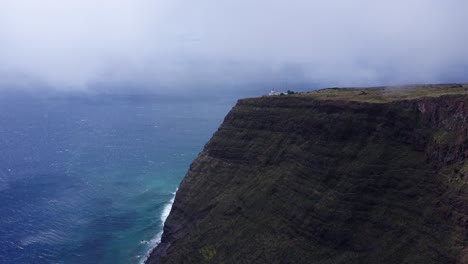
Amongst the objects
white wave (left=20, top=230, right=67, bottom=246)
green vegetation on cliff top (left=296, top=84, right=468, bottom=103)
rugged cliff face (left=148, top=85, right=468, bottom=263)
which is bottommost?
white wave (left=20, top=230, right=67, bottom=246)

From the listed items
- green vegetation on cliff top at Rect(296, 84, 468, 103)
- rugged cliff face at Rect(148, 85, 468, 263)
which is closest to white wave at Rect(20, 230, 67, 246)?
rugged cliff face at Rect(148, 85, 468, 263)

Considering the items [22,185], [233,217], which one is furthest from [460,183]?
[22,185]

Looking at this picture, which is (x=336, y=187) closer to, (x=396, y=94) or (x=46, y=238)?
(x=396, y=94)

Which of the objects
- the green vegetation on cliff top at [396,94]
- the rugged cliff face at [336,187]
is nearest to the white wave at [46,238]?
the rugged cliff face at [336,187]

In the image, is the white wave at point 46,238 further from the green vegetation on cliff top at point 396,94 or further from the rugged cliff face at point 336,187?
the green vegetation on cliff top at point 396,94

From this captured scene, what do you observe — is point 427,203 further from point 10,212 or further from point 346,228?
point 10,212

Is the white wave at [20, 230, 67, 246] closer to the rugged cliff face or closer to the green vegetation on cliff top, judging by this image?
the rugged cliff face

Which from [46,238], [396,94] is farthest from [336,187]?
[46,238]

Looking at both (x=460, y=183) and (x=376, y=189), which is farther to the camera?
(x=376, y=189)
